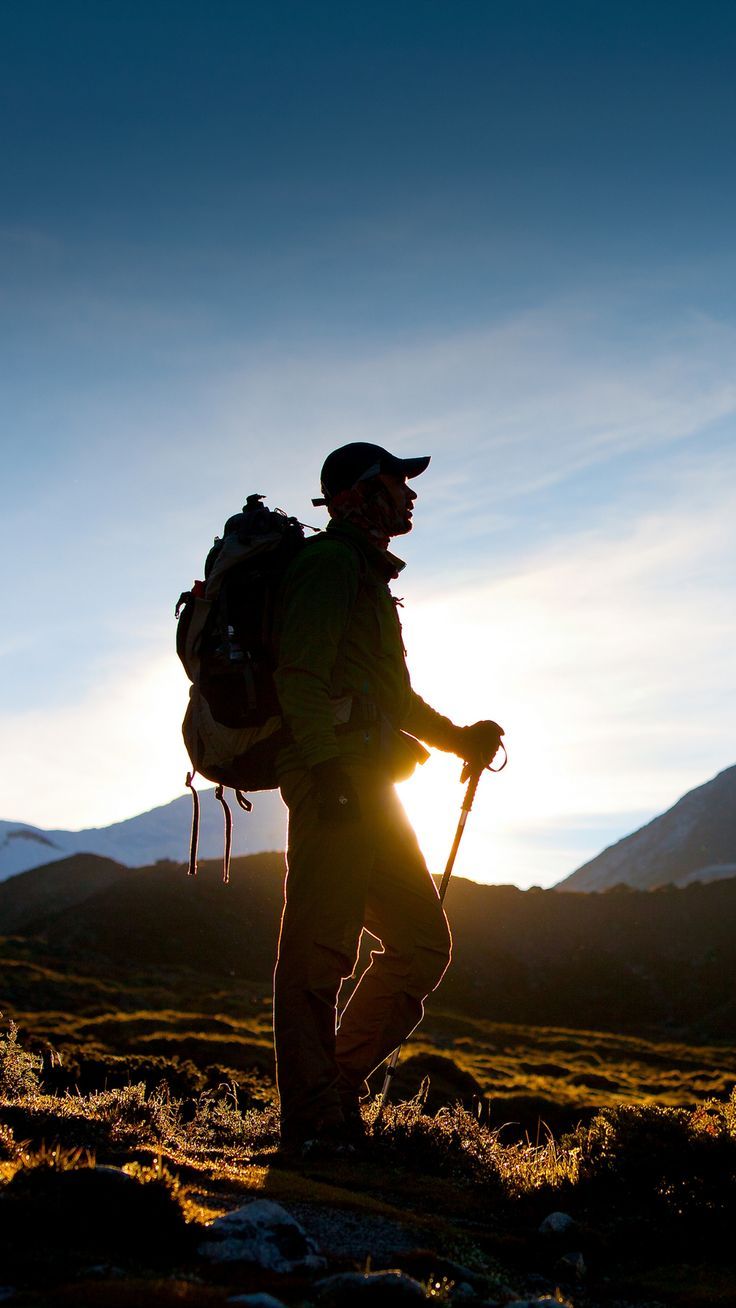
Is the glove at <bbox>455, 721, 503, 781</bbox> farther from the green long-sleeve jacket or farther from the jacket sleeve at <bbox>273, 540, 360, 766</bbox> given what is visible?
the jacket sleeve at <bbox>273, 540, 360, 766</bbox>

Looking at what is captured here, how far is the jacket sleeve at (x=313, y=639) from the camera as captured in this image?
14.4 feet

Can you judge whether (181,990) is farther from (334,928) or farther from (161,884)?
(334,928)

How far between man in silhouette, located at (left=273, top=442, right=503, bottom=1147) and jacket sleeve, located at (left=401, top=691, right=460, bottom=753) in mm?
414

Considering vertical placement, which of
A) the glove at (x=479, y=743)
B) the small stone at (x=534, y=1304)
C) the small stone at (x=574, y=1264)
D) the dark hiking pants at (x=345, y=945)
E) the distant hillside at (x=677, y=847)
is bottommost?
the small stone at (x=574, y=1264)

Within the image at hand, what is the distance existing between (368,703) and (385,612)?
1.56ft

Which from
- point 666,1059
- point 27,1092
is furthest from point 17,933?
point 27,1092

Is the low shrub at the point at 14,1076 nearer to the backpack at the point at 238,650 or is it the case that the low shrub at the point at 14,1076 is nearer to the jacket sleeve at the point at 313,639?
the backpack at the point at 238,650

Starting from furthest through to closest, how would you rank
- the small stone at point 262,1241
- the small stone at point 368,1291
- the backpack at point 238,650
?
the backpack at point 238,650
the small stone at point 262,1241
the small stone at point 368,1291

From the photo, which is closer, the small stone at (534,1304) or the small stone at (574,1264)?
the small stone at (534,1304)

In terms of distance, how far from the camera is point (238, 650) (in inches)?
178

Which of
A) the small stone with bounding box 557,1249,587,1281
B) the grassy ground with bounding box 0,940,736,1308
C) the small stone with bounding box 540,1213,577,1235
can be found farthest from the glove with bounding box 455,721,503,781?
the small stone with bounding box 557,1249,587,1281

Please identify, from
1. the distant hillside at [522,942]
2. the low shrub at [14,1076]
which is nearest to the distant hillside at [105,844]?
the distant hillside at [522,942]

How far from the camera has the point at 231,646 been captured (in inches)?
178

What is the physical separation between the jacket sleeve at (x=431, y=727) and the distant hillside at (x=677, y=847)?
10459 centimetres
